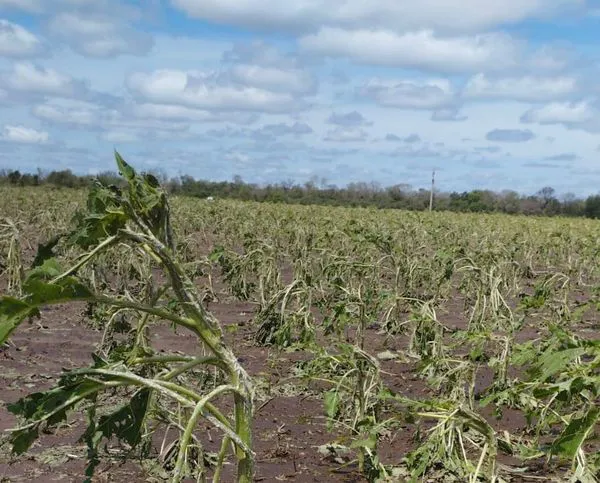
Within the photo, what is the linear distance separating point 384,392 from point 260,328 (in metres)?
4.52

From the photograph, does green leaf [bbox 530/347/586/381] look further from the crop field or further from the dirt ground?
the dirt ground

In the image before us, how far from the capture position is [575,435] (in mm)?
1873

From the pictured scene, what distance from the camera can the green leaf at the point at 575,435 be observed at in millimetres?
1847

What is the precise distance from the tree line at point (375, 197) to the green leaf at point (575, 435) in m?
41.4

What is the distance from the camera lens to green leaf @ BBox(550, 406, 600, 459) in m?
1.85

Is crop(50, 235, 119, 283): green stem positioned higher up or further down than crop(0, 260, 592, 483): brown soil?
higher up

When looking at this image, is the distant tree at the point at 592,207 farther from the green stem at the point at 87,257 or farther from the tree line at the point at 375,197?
the green stem at the point at 87,257

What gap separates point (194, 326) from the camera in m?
1.81

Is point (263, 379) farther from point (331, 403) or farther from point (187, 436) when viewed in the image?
point (187, 436)

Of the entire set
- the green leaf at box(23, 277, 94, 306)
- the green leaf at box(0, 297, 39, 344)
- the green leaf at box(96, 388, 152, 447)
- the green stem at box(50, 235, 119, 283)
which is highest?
the green stem at box(50, 235, 119, 283)

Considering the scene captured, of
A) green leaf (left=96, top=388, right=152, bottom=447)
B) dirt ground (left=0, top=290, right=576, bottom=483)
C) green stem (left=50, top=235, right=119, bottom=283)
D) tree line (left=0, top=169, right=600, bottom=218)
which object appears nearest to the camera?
green stem (left=50, top=235, right=119, bottom=283)

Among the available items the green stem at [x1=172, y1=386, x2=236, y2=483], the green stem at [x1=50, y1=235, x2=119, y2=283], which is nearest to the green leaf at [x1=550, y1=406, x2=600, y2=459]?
the green stem at [x1=172, y1=386, x2=236, y2=483]

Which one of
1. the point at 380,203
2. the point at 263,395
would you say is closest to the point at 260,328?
the point at 263,395

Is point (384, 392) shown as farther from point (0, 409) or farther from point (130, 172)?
point (0, 409)
